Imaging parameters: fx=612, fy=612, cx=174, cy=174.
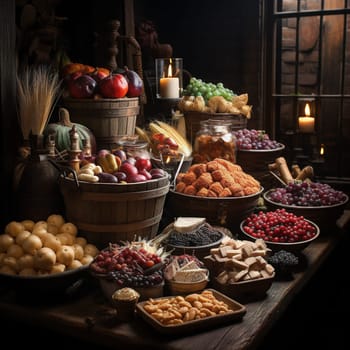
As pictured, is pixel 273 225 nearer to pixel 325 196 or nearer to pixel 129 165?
pixel 325 196

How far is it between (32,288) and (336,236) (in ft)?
6.72

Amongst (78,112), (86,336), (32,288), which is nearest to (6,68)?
(78,112)

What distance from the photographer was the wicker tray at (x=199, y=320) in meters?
2.53

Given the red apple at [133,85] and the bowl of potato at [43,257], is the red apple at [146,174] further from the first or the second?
the red apple at [133,85]

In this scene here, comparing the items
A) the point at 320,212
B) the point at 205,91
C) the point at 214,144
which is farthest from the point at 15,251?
the point at 205,91

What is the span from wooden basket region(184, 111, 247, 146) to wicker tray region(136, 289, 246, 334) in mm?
1997

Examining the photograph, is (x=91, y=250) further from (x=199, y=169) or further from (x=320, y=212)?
(x=320, y=212)

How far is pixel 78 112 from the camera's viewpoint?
12.8 ft

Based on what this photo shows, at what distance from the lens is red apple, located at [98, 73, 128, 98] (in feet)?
12.7

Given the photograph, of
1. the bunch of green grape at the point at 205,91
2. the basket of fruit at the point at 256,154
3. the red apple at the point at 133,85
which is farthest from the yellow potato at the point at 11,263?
the bunch of green grape at the point at 205,91

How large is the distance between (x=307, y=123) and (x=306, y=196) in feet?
4.73

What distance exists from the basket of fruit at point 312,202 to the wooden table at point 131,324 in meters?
0.75

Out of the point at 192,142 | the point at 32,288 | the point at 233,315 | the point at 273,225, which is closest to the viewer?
the point at 233,315

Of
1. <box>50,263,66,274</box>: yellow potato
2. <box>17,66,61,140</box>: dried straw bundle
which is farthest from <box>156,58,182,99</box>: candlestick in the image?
<box>50,263,66,274</box>: yellow potato
